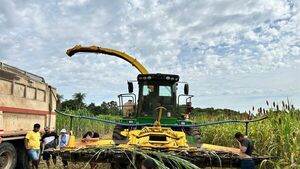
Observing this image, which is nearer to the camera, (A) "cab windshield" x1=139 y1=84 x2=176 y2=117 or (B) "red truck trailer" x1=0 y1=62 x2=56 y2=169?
(B) "red truck trailer" x1=0 y1=62 x2=56 y2=169

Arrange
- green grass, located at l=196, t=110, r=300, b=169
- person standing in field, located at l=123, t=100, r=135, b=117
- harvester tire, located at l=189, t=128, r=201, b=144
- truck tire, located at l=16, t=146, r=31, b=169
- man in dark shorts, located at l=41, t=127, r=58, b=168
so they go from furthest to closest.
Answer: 1. person standing in field, located at l=123, t=100, r=135, b=117
2. man in dark shorts, located at l=41, t=127, r=58, b=168
3. truck tire, located at l=16, t=146, r=31, b=169
4. harvester tire, located at l=189, t=128, r=201, b=144
5. green grass, located at l=196, t=110, r=300, b=169

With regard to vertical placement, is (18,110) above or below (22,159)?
above

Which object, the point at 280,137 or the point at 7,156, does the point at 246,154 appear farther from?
the point at 7,156

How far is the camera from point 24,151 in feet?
33.7

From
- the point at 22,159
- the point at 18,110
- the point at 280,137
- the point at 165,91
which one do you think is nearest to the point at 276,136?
the point at 280,137

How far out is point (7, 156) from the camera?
30.0 feet

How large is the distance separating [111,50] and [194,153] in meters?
8.87

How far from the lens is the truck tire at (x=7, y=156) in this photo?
28.7ft

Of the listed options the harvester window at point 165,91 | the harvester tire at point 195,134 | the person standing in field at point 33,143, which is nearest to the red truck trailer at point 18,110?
the person standing in field at point 33,143

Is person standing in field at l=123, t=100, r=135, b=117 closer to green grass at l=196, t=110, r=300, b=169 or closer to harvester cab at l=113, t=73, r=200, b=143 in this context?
harvester cab at l=113, t=73, r=200, b=143

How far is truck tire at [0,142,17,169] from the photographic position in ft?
28.7

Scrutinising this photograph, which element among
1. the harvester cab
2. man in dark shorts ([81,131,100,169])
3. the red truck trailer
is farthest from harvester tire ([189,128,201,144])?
the red truck trailer

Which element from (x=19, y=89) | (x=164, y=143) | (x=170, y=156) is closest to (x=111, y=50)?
(x=19, y=89)

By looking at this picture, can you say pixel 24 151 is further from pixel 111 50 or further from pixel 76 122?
pixel 76 122
